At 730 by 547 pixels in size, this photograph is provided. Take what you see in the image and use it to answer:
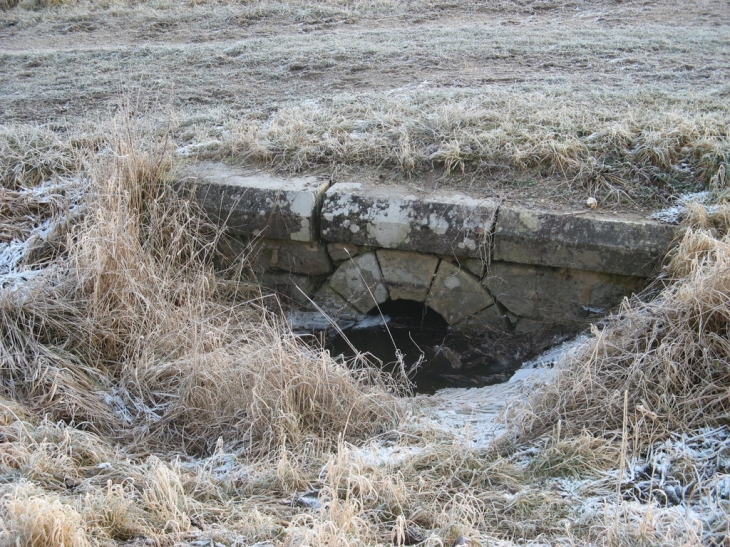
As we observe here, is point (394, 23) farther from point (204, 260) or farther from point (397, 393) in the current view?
point (397, 393)

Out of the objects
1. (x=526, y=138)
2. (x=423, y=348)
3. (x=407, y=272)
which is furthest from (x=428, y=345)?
(x=526, y=138)

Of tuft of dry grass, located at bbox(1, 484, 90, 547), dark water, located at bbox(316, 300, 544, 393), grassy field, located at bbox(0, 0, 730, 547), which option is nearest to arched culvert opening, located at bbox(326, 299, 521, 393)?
dark water, located at bbox(316, 300, 544, 393)

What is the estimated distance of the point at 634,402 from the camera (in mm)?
2854

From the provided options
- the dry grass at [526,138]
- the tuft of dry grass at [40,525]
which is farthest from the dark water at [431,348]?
the tuft of dry grass at [40,525]

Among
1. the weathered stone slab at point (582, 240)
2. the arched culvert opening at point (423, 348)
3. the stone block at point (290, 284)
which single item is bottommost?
the arched culvert opening at point (423, 348)

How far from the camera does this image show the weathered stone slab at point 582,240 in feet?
12.2

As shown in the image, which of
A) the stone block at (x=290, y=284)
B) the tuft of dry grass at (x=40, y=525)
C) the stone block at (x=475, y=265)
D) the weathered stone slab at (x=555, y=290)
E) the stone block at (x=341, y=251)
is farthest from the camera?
the stone block at (x=290, y=284)

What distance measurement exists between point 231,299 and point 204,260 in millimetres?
294

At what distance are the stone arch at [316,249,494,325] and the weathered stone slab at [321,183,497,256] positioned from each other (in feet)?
0.46

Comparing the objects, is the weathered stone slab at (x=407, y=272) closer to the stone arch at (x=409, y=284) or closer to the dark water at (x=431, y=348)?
the stone arch at (x=409, y=284)

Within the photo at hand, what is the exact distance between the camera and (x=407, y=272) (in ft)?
13.8

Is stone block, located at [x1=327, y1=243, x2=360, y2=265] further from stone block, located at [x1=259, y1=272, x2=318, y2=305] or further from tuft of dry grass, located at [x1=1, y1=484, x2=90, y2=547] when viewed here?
tuft of dry grass, located at [x1=1, y1=484, x2=90, y2=547]

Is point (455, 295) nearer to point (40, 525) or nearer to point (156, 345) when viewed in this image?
point (156, 345)

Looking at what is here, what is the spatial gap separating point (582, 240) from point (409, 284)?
1.07 metres
